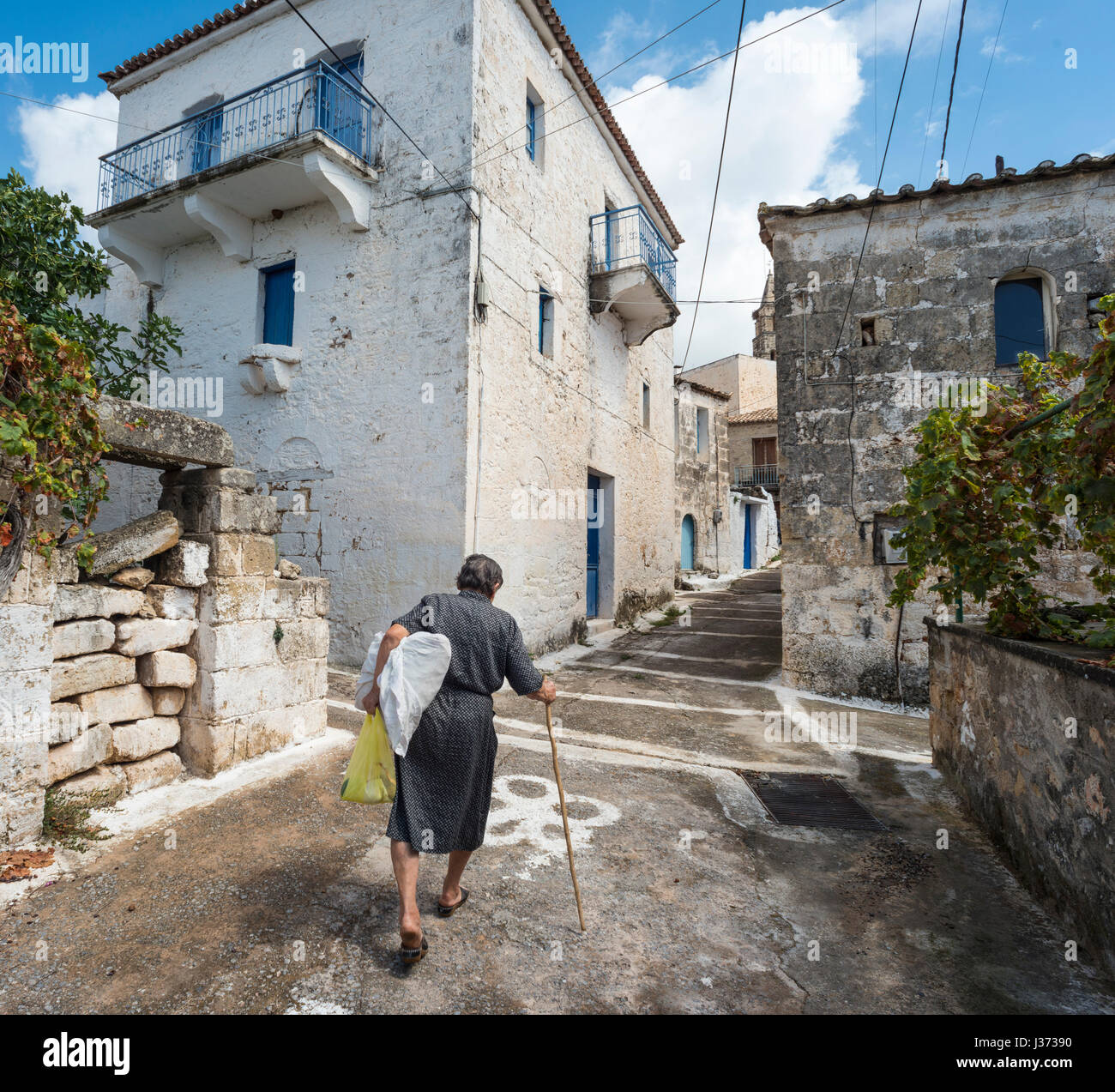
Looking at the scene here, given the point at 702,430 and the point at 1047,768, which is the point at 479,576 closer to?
the point at 1047,768

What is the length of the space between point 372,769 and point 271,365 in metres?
7.39

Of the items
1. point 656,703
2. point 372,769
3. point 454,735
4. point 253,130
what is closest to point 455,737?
point 454,735

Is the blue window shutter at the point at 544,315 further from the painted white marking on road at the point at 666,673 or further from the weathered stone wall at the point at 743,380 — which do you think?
the weathered stone wall at the point at 743,380

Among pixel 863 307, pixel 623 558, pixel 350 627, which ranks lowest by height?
pixel 350 627

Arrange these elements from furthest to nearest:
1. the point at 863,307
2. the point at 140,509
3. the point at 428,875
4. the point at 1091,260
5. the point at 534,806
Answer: the point at 140,509 → the point at 863,307 → the point at 1091,260 → the point at 534,806 → the point at 428,875

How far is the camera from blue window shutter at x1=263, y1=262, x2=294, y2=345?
8945 millimetres

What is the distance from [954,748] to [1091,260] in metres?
6.45

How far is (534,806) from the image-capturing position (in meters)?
4.06

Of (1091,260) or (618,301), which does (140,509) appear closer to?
(618,301)

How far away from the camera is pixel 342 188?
26.1 ft

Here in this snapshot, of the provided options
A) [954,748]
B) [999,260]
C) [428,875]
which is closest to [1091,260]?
[999,260]

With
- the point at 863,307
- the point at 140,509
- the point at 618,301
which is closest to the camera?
the point at 863,307

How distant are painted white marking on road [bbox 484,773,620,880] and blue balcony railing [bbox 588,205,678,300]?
379 inches

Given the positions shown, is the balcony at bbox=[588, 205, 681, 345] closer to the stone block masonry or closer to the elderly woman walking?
the stone block masonry
